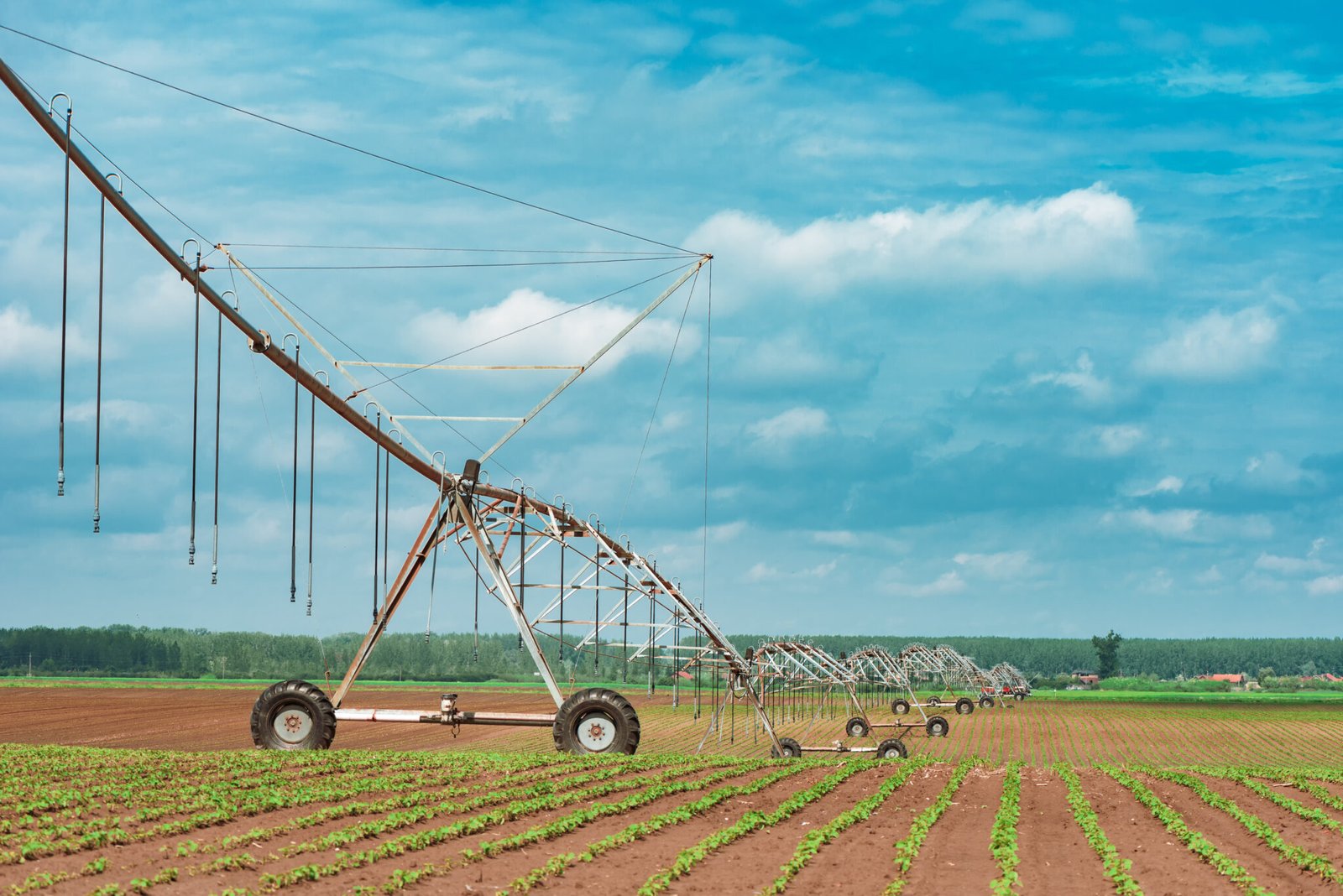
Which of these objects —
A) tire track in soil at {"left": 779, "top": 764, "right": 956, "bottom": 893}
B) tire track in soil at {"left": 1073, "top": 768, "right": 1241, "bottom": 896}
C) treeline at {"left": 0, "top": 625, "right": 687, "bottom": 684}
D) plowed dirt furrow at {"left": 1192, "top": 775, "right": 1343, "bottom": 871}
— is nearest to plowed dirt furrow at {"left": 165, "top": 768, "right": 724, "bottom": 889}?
tire track in soil at {"left": 779, "top": 764, "right": 956, "bottom": 893}

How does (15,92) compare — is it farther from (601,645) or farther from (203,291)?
(601,645)

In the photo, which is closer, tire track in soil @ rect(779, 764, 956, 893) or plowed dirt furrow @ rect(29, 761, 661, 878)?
plowed dirt furrow @ rect(29, 761, 661, 878)

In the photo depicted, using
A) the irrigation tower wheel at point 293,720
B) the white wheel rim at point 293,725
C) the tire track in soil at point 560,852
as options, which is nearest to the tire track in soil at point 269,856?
the tire track in soil at point 560,852

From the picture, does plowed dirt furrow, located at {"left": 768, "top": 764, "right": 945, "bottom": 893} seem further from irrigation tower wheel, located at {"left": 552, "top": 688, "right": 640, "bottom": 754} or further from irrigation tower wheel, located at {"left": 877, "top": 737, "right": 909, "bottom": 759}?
irrigation tower wheel, located at {"left": 877, "top": 737, "right": 909, "bottom": 759}

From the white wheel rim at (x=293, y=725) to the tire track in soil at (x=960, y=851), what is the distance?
527 inches

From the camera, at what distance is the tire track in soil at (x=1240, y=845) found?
670 inches

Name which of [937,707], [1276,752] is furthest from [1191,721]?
[1276,752]

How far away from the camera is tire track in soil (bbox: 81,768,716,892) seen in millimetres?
14908

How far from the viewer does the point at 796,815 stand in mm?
21375

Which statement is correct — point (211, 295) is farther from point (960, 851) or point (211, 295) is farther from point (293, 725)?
point (960, 851)

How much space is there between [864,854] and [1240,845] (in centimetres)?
592

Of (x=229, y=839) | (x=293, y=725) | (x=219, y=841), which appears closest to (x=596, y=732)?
(x=293, y=725)

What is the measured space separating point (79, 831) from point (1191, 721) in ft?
270

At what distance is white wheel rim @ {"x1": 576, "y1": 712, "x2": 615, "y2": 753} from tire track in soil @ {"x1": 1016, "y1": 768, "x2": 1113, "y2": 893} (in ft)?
27.1
